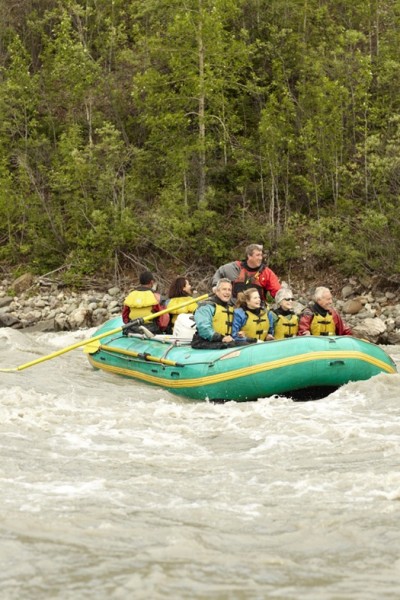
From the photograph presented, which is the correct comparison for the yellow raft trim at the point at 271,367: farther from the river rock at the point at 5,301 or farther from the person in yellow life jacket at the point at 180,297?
the river rock at the point at 5,301

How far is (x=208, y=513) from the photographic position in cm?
525

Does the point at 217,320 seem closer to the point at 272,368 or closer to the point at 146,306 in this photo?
the point at 272,368

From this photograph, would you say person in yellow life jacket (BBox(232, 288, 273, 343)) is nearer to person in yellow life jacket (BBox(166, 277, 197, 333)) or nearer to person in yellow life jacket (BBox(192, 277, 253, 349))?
person in yellow life jacket (BBox(192, 277, 253, 349))

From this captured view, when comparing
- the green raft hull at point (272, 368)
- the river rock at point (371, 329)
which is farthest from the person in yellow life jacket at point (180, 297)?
the river rock at point (371, 329)

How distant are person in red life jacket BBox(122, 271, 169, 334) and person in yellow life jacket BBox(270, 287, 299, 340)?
169 centimetres

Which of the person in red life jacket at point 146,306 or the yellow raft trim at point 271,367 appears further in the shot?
the person in red life jacket at point 146,306

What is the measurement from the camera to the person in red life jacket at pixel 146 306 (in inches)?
429

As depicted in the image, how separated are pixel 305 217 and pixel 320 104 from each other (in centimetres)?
242

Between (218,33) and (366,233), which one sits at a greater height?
(218,33)

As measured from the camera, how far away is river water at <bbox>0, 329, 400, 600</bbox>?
4285 mm

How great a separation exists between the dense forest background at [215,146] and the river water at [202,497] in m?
10.4

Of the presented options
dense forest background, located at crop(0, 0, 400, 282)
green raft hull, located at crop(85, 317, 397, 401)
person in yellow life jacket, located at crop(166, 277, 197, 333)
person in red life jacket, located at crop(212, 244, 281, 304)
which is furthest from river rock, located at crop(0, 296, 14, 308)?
green raft hull, located at crop(85, 317, 397, 401)

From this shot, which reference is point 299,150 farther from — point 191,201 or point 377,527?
point 377,527

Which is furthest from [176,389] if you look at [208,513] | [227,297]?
[208,513]
